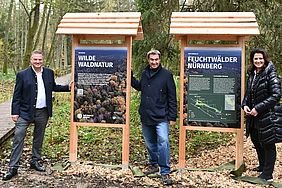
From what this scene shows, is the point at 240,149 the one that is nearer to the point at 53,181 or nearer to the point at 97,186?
the point at 97,186

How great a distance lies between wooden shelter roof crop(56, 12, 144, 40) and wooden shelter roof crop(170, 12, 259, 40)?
0.64 meters

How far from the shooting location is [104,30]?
571cm

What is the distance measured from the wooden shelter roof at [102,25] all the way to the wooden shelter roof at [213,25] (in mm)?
636

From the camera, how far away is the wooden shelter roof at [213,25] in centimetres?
538

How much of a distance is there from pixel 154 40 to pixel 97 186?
4679 mm

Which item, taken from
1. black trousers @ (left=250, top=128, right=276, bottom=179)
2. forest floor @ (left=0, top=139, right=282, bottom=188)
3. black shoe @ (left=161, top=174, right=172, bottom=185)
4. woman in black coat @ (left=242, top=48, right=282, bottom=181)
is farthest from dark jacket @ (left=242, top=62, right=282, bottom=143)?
black shoe @ (left=161, top=174, right=172, bottom=185)

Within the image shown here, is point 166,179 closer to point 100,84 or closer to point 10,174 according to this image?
point 100,84

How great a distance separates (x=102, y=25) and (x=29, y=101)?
1634 mm

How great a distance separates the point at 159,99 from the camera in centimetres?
540

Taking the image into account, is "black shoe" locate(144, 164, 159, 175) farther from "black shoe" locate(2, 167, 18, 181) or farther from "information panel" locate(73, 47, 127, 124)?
"black shoe" locate(2, 167, 18, 181)

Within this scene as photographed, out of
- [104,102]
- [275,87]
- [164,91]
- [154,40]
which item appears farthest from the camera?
[154,40]

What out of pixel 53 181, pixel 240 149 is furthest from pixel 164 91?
pixel 53 181

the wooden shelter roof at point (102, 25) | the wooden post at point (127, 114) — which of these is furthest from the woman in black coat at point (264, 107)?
the wooden shelter roof at point (102, 25)

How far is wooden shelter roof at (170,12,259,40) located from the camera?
5379mm
